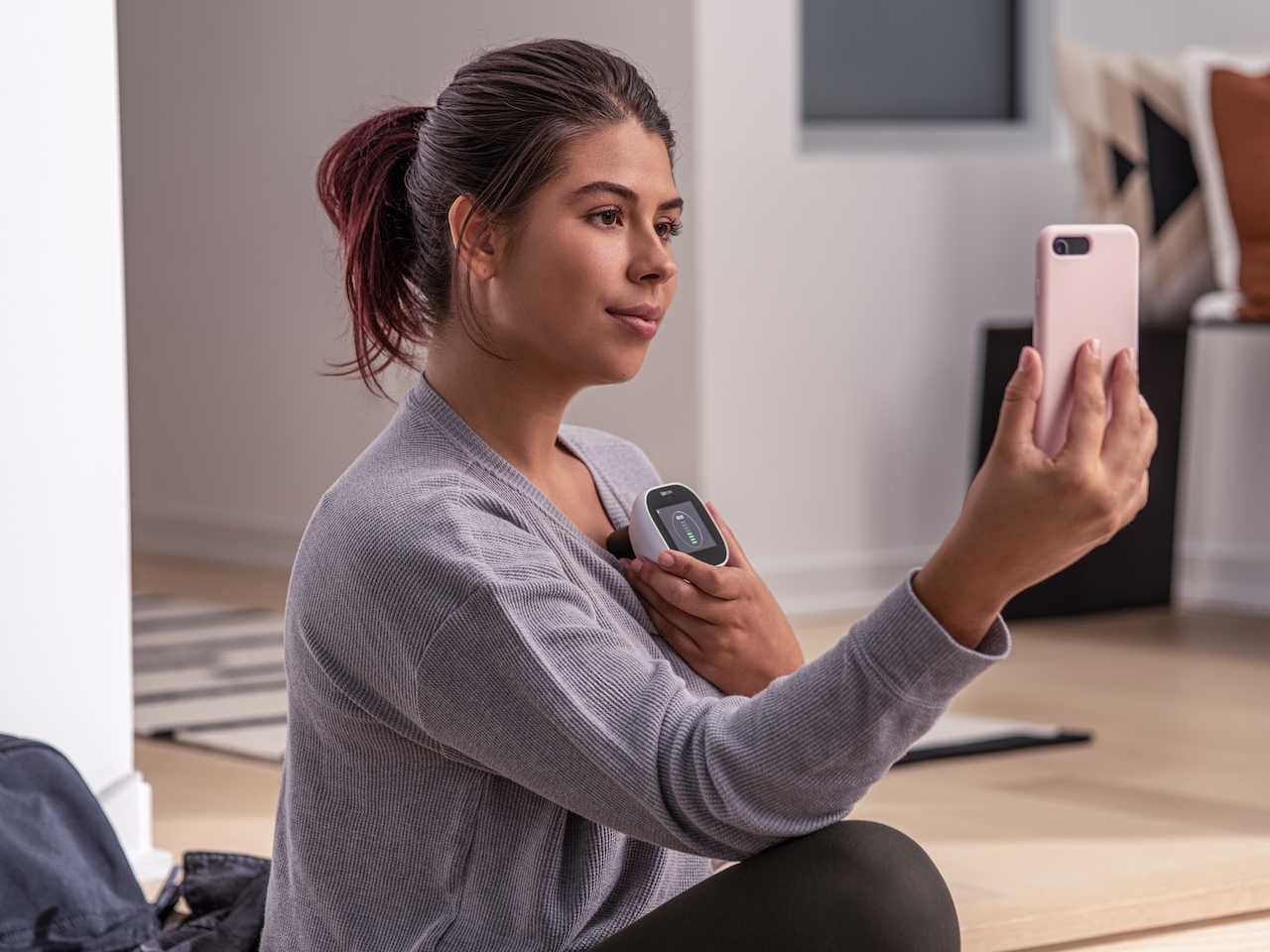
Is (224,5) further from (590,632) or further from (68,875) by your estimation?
(590,632)

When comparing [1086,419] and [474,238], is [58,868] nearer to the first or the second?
[474,238]

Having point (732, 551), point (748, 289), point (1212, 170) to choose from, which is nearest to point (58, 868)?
point (732, 551)

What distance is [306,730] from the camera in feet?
4.31

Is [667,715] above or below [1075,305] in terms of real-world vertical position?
below

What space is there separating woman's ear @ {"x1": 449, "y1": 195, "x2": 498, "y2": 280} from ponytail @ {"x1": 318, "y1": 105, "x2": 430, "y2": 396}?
80mm

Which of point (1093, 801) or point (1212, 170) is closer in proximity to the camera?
point (1093, 801)

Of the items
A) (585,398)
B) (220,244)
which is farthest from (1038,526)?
(220,244)

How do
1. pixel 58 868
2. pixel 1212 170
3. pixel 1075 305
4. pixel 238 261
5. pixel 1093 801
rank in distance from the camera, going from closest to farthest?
pixel 1075 305
pixel 58 868
pixel 1093 801
pixel 1212 170
pixel 238 261

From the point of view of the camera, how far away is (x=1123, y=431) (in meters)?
1.04

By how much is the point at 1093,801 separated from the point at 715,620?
1.34 m

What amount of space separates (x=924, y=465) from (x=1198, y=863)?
211 cm

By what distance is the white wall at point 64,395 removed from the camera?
6.81 ft

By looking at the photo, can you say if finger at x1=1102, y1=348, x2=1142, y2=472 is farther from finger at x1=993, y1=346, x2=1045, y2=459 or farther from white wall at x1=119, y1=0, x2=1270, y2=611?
white wall at x1=119, y1=0, x2=1270, y2=611

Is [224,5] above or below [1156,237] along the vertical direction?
above
